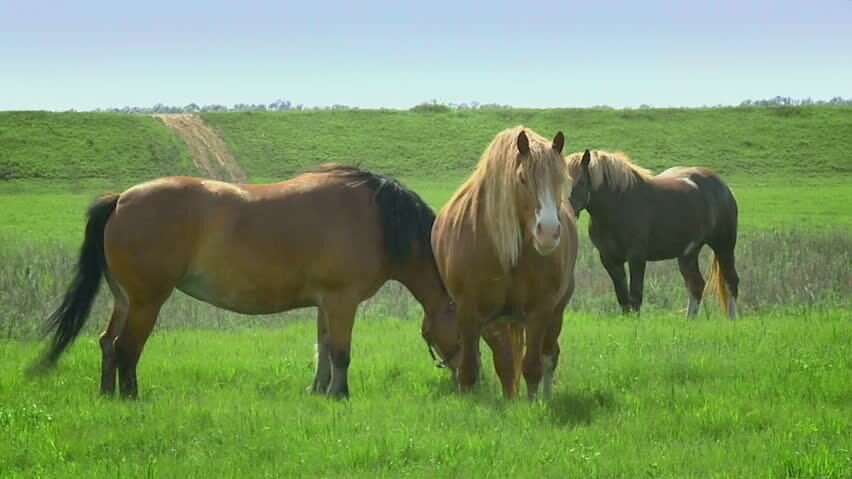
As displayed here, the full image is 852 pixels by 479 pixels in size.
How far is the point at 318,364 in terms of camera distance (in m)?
8.87

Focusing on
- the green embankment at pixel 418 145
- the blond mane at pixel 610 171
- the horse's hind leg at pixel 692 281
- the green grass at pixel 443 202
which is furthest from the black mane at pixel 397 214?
the green embankment at pixel 418 145

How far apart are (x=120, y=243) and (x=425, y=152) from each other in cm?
4744

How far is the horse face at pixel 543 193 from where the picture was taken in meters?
6.80

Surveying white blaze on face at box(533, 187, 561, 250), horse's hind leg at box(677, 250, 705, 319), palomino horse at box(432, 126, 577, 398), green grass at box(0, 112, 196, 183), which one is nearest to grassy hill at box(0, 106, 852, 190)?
green grass at box(0, 112, 196, 183)

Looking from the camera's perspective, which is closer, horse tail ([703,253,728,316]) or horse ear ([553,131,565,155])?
horse ear ([553,131,565,155])

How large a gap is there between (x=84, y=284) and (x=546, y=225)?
4414 mm

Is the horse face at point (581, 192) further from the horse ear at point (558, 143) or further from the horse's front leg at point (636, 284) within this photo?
the horse ear at point (558, 143)

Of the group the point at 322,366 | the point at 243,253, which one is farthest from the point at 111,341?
the point at 322,366

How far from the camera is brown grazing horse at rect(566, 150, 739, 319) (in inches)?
526

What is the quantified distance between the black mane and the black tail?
2.07 meters

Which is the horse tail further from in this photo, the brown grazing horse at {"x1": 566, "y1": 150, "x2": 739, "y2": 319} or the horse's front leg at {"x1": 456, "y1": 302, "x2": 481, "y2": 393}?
the horse's front leg at {"x1": 456, "y1": 302, "x2": 481, "y2": 393}

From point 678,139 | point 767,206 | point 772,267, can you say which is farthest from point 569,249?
point 678,139

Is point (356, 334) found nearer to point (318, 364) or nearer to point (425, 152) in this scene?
point (318, 364)

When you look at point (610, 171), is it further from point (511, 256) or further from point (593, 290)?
point (511, 256)
